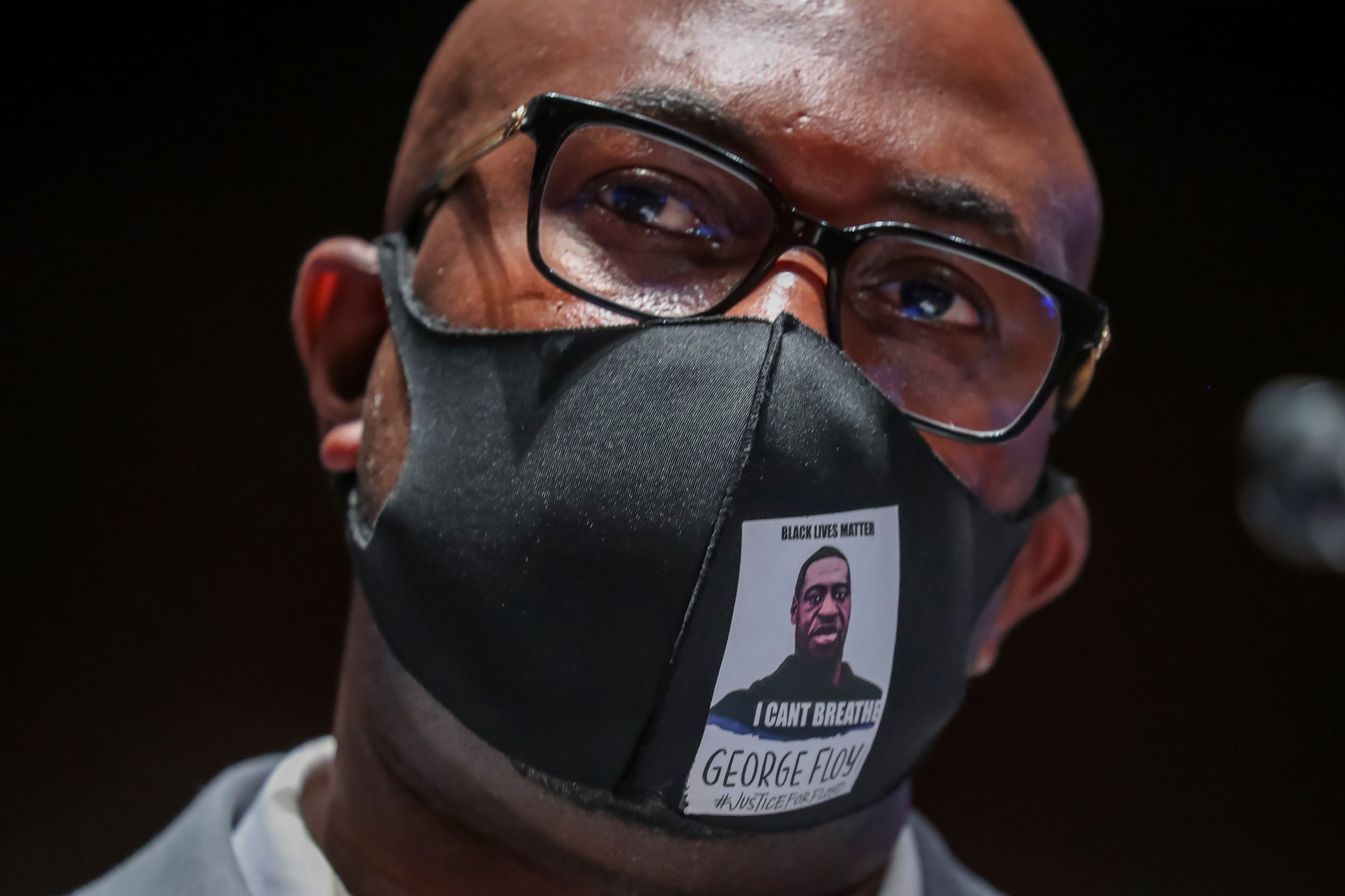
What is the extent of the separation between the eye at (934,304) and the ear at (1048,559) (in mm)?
315

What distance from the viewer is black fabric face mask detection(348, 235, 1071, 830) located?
2.70 ft

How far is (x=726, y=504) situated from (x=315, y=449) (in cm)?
105

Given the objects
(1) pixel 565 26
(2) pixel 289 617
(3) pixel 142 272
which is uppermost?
(1) pixel 565 26

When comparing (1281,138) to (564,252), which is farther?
(1281,138)

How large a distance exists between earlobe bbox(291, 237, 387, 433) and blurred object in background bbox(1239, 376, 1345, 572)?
3.24ft

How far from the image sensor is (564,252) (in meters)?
Result: 0.99

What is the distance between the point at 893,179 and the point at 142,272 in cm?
114

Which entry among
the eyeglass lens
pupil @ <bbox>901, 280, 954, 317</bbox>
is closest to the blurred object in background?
the eyeglass lens

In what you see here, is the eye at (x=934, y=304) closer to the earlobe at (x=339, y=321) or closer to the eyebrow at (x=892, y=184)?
the eyebrow at (x=892, y=184)

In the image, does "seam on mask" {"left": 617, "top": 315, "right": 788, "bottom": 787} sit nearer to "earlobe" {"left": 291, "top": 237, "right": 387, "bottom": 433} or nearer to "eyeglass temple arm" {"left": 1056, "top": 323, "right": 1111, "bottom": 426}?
"eyeglass temple arm" {"left": 1056, "top": 323, "right": 1111, "bottom": 426}

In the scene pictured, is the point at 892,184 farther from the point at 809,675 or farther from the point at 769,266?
the point at 809,675

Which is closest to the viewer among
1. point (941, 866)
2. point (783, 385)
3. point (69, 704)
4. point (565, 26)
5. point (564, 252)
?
point (783, 385)

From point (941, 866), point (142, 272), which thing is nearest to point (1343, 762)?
point (941, 866)

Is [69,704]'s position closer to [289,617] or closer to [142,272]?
[289,617]
